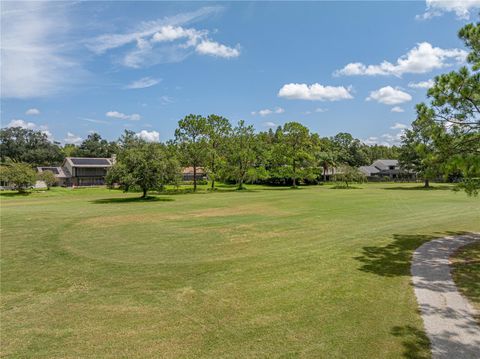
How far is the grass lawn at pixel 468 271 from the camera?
7.39 meters

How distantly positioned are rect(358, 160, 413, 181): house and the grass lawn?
3064 inches

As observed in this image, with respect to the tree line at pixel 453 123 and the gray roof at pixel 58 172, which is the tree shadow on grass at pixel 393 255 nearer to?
the tree line at pixel 453 123

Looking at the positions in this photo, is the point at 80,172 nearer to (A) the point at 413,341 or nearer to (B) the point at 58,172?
(B) the point at 58,172

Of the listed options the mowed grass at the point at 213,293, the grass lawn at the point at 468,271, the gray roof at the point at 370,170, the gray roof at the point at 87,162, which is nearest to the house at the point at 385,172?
the gray roof at the point at 370,170

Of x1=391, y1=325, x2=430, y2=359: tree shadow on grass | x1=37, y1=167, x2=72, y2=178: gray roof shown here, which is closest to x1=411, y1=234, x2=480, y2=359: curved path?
x1=391, y1=325, x2=430, y2=359: tree shadow on grass

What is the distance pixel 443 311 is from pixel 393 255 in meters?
4.40

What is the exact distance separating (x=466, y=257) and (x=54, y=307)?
11.5 meters

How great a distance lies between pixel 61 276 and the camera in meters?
9.13

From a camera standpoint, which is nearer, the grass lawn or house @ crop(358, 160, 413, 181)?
the grass lawn

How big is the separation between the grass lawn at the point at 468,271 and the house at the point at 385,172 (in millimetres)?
77827

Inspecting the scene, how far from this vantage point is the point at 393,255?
10.8m

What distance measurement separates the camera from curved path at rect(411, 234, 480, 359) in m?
5.22

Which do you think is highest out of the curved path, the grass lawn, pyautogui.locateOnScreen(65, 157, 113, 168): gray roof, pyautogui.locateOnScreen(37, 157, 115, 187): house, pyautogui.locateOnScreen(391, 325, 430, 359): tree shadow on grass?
pyautogui.locateOnScreen(65, 157, 113, 168): gray roof

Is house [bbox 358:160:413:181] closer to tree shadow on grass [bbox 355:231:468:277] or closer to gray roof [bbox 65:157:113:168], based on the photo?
gray roof [bbox 65:157:113:168]
